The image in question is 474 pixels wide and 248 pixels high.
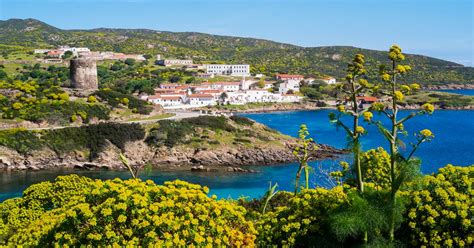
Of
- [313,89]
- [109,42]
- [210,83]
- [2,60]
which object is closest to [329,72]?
[313,89]

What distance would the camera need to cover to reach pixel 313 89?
103 m

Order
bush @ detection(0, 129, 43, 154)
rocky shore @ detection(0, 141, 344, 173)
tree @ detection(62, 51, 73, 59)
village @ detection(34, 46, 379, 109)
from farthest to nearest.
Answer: tree @ detection(62, 51, 73, 59) < village @ detection(34, 46, 379, 109) < bush @ detection(0, 129, 43, 154) < rocky shore @ detection(0, 141, 344, 173)

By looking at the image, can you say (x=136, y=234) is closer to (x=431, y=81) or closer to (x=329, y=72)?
(x=329, y=72)

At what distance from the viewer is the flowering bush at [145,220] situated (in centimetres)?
801

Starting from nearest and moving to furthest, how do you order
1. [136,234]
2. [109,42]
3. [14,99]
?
1. [136,234]
2. [14,99]
3. [109,42]

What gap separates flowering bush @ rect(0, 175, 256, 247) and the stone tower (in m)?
52.7

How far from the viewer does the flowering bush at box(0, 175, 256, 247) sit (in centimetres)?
801

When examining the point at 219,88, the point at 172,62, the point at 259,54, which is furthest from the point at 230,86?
the point at 259,54

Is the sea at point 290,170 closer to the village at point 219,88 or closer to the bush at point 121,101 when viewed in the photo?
the village at point 219,88

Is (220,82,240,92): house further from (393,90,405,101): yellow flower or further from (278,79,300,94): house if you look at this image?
(393,90,405,101): yellow flower

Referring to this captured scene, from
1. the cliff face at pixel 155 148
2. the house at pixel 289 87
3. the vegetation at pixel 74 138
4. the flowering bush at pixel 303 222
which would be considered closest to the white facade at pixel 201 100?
the house at pixel 289 87

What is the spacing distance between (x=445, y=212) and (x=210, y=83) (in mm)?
86908

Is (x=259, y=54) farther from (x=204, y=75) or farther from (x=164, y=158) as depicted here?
(x=164, y=158)

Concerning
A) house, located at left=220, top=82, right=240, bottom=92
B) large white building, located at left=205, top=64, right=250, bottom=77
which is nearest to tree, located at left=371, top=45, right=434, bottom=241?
house, located at left=220, top=82, right=240, bottom=92
